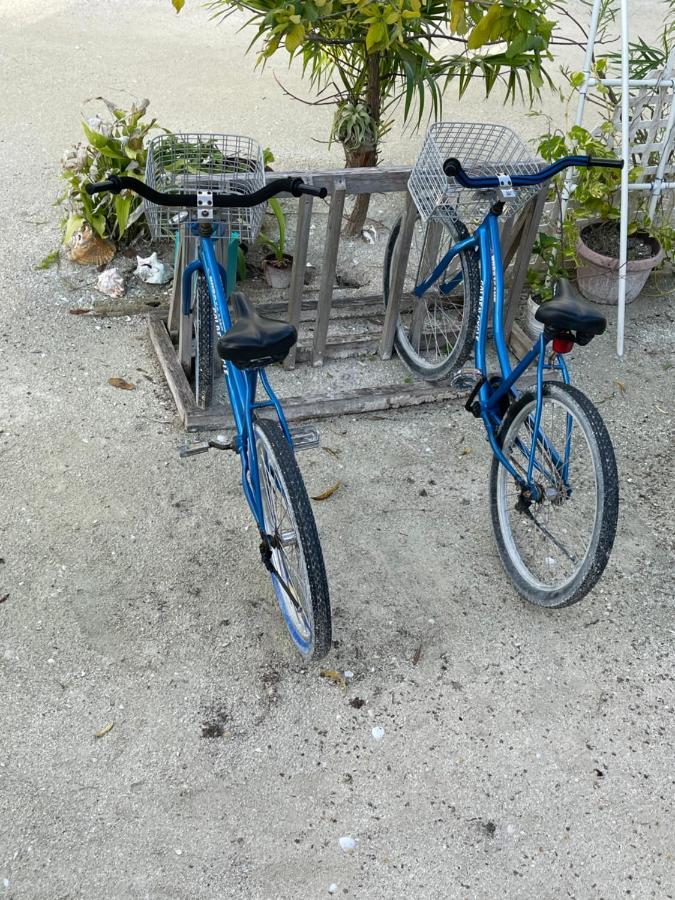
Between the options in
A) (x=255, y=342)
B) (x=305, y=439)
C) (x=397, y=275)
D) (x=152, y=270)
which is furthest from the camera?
(x=152, y=270)

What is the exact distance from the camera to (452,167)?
9.36 feet

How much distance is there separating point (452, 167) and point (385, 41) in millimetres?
997

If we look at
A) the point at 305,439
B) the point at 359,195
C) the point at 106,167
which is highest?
the point at 106,167

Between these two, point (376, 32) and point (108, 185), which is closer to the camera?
point (108, 185)

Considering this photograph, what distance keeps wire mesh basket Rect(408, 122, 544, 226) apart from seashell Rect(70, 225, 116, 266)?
5.66ft

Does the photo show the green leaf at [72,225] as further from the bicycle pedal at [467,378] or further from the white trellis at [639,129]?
the white trellis at [639,129]

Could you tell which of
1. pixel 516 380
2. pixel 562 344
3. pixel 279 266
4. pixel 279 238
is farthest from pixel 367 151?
pixel 562 344

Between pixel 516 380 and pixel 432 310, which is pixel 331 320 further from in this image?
pixel 516 380

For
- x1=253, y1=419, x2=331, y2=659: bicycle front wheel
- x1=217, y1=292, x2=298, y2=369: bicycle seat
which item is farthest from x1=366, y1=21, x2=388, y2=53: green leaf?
x1=253, y1=419, x2=331, y2=659: bicycle front wheel

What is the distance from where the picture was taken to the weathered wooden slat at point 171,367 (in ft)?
11.0

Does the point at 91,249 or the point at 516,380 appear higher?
the point at 516,380

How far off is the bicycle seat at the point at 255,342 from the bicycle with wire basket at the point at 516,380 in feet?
2.50

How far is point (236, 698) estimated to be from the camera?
7.97 feet

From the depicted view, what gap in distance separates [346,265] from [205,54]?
11.2 ft
